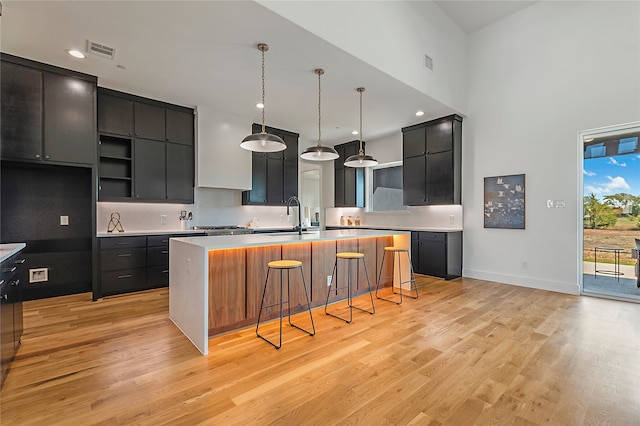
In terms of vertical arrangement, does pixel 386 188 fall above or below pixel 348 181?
below

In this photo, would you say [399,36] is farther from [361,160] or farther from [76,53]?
[76,53]

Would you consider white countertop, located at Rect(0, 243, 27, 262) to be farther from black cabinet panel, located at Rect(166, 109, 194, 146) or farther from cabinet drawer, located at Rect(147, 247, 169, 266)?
black cabinet panel, located at Rect(166, 109, 194, 146)

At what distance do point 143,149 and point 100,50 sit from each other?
1683 millimetres

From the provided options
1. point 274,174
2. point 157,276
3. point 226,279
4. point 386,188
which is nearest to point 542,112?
point 386,188

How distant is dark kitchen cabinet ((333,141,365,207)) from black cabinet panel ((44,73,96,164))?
5.03m

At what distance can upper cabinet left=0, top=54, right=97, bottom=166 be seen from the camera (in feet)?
11.4

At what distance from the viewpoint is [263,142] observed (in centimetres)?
328

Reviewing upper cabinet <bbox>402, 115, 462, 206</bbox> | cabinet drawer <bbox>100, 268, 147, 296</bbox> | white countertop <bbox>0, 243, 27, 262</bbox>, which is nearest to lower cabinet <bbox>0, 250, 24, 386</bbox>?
white countertop <bbox>0, 243, 27, 262</bbox>

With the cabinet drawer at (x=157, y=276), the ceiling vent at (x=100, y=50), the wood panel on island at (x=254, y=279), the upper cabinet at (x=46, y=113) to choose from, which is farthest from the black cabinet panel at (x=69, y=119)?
the wood panel on island at (x=254, y=279)

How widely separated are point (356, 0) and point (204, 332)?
3.78 meters

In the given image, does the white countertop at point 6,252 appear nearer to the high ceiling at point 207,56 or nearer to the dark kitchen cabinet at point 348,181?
the high ceiling at point 207,56

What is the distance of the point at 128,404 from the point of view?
186cm

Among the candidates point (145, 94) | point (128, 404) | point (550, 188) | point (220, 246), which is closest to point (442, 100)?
point (550, 188)

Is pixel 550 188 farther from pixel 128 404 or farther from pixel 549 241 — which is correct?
pixel 128 404
